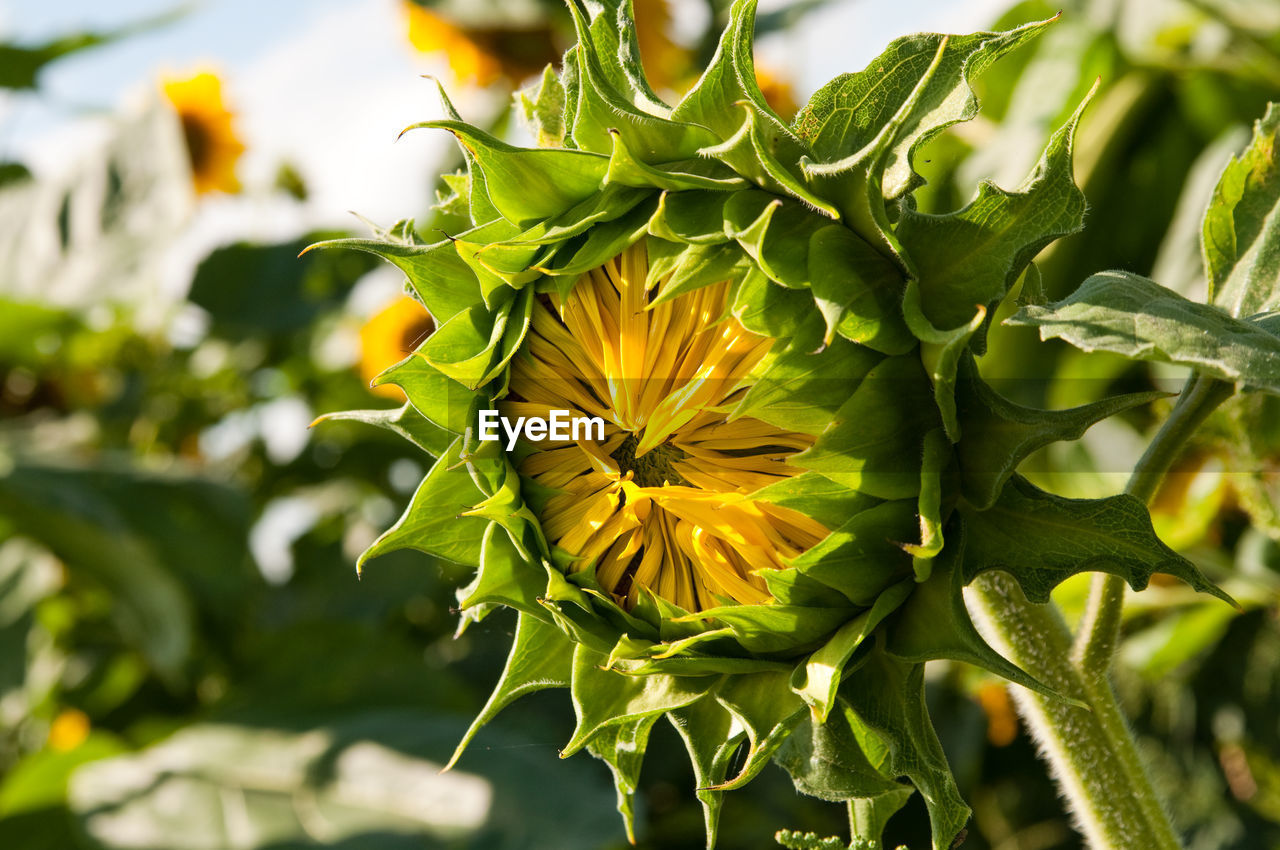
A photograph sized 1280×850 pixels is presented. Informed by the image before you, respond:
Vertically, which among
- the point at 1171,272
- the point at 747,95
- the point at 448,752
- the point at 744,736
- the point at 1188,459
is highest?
the point at 747,95

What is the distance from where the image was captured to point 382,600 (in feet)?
9.77

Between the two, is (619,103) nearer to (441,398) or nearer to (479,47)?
(441,398)

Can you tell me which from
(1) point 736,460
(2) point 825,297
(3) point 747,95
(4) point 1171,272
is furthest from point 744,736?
(4) point 1171,272

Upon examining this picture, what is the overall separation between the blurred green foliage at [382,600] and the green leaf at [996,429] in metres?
0.79

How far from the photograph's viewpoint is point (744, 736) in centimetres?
112

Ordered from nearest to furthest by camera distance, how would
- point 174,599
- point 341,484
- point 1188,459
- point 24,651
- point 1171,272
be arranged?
point 1171,272 < point 1188,459 < point 174,599 < point 24,651 < point 341,484

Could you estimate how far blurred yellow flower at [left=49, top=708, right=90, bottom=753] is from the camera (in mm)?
3328

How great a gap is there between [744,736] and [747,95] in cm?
56

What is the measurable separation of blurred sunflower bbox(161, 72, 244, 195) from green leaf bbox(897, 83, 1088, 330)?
12.2 feet

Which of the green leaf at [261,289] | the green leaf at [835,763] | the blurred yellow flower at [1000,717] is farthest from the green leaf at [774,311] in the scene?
the green leaf at [261,289]

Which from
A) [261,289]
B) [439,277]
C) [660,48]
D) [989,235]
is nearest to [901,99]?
[989,235]

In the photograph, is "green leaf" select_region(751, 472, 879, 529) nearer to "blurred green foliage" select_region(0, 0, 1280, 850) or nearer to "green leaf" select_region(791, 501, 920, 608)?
"green leaf" select_region(791, 501, 920, 608)

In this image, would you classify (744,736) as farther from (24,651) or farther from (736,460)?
(24,651)

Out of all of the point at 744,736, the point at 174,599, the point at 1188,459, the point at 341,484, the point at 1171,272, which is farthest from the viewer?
the point at 341,484
